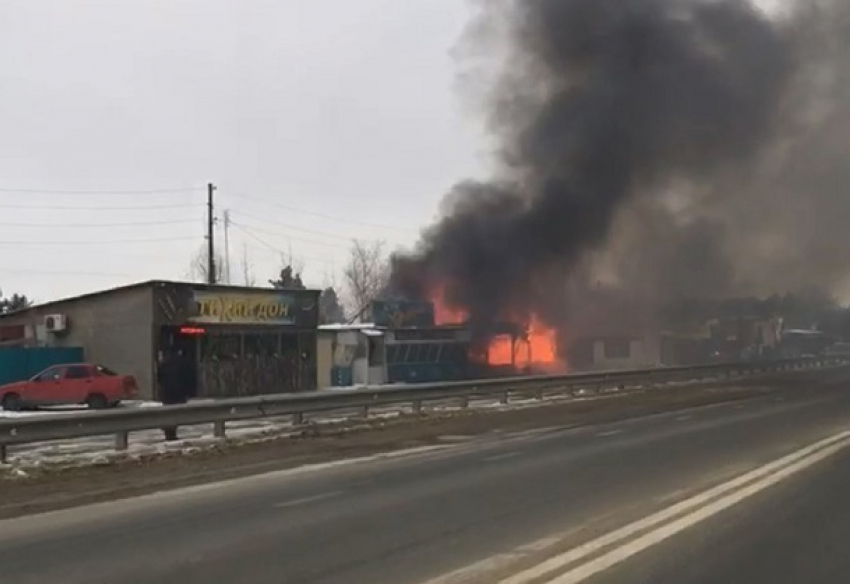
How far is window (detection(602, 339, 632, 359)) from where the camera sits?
57719 millimetres

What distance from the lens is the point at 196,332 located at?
1363 inches

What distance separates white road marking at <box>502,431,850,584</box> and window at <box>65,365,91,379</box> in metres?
20.0

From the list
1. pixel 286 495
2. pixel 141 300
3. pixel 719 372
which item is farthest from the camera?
pixel 719 372

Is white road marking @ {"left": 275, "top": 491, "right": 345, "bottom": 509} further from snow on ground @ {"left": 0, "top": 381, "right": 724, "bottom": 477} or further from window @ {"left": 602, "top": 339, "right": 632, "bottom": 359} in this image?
window @ {"left": 602, "top": 339, "right": 632, "bottom": 359}

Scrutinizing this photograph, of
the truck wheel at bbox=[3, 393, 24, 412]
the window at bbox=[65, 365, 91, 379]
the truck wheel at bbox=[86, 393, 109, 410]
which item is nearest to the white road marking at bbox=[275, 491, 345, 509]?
the truck wheel at bbox=[86, 393, 109, 410]

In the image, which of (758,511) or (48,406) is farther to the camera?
(48,406)

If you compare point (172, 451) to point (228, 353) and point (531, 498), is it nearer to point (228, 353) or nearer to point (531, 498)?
point (531, 498)

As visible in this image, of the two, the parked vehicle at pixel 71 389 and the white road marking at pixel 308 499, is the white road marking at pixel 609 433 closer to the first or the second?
the white road marking at pixel 308 499

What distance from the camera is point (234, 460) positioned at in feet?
50.9

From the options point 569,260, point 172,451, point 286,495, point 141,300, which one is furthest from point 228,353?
point 286,495

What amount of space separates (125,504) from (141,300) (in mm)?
23718

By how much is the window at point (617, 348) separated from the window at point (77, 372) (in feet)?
110

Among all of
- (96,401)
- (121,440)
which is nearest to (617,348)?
(96,401)

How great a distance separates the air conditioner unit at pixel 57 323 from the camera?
35.4 m
